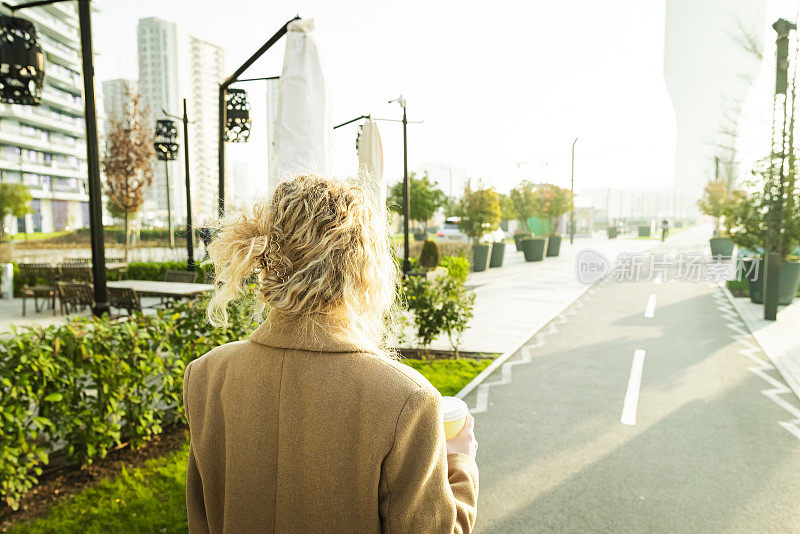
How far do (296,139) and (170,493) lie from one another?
2849 mm

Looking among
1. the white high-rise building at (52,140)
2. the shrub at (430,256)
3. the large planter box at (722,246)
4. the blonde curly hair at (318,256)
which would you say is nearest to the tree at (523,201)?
the large planter box at (722,246)

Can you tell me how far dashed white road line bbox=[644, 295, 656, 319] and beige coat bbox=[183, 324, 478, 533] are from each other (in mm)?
11030

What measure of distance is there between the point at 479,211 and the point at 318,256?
20.1m

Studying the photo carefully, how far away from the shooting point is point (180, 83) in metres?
82.6

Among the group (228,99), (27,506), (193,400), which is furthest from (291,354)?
(228,99)

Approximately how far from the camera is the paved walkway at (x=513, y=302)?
30.2 feet

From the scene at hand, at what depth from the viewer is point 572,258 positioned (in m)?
27.6

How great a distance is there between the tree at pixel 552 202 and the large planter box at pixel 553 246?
1866 mm

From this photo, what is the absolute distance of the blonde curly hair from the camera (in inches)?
51.8

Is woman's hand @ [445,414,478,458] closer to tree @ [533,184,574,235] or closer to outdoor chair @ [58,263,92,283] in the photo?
outdoor chair @ [58,263,92,283]

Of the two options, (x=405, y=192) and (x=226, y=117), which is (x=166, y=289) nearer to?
(x=226, y=117)

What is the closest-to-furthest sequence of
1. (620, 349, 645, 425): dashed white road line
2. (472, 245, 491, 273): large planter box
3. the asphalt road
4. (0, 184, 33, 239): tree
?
1. the asphalt road
2. (620, 349, 645, 425): dashed white road line
3. (472, 245, 491, 273): large planter box
4. (0, 184, 33, 239): tree

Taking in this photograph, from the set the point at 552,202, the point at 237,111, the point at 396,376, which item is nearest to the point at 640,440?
the point at 396,376

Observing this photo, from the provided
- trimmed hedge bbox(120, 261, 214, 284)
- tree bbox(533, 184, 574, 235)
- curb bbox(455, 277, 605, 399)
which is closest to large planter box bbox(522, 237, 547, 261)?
tree bbox(533, 184, 574, 235)
